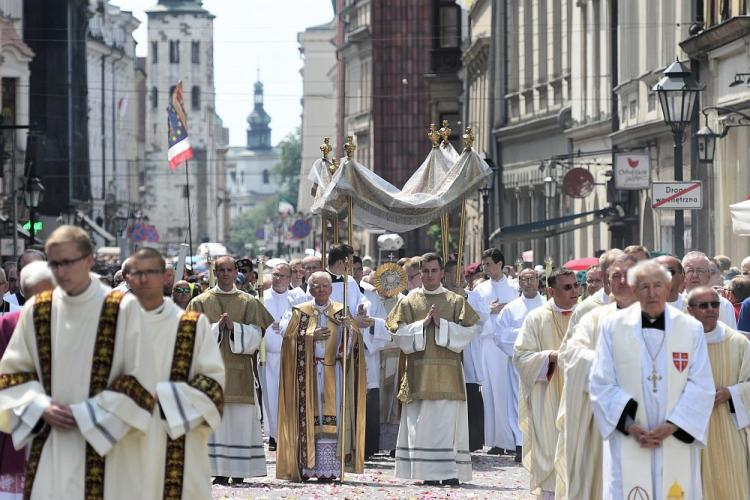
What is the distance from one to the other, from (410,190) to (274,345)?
1.99 m

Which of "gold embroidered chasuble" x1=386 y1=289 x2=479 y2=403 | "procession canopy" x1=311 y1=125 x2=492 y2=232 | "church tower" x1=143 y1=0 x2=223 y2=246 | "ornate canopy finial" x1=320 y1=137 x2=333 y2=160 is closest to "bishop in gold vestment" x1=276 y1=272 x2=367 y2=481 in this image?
"gold embroidered chasuble" x1=386 y1=289 x2=479 y2=403

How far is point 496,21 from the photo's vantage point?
163ft

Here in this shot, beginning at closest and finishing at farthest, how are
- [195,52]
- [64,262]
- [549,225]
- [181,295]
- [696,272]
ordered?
[64,262]
[696,272]
[181,295]
[549,225]
[195,52]

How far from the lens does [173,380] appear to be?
8531mm

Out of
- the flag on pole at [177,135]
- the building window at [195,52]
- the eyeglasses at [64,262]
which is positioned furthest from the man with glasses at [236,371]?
the building window at [195,52]

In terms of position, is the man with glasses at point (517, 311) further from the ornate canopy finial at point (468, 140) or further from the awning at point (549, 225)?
the awning at point (549, 225)

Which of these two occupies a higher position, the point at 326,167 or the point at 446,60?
the point at 446,60

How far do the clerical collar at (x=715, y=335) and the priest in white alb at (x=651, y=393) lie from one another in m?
0.79

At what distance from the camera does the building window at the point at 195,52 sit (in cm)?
19238

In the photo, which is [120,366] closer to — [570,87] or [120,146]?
[570,87]

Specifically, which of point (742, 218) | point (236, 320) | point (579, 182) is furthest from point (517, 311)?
point (579, 182)

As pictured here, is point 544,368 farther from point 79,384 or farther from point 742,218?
point 742,218

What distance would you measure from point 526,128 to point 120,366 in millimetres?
37273

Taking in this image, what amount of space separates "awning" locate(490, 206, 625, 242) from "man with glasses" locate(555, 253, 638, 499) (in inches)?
944
